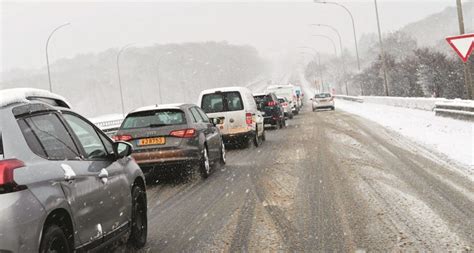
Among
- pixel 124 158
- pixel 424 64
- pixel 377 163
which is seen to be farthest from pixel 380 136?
pixel 424 64

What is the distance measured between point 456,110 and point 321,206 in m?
14.0

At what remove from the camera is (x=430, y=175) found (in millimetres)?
9547

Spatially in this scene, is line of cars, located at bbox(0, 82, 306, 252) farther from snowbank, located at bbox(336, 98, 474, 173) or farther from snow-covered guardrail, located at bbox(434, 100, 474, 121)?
snow-covered guardrail, located at bbox(434, 100, 474, 121)

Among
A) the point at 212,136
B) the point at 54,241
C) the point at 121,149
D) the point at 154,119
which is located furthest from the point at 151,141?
the point at 54,241

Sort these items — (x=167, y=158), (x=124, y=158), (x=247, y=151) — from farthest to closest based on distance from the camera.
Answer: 1. (x=247, y=151)
2. (x=167, y=158)
3. (x=124, y=158)

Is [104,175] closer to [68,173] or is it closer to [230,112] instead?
[68,173]

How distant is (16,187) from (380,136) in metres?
15.3

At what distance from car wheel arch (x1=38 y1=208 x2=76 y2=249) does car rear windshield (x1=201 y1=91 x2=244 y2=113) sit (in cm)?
1254

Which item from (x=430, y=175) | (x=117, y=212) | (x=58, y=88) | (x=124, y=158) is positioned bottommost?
(x=430, y=175)

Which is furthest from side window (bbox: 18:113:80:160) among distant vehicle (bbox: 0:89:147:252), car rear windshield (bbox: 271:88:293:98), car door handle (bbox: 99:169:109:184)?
car rear windshield (bbox: 271:88:293:98)

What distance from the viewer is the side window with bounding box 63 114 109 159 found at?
5000 mm

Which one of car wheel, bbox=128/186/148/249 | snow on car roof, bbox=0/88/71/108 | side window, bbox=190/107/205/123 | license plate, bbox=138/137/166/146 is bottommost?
car wheel, bbox=128/186/148/249

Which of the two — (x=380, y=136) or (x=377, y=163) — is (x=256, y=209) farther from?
(x=380, y=136)

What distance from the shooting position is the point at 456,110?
19609mm
